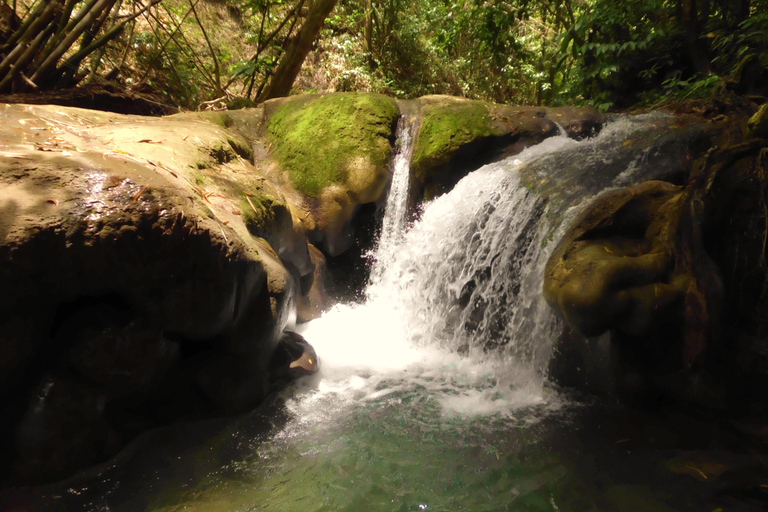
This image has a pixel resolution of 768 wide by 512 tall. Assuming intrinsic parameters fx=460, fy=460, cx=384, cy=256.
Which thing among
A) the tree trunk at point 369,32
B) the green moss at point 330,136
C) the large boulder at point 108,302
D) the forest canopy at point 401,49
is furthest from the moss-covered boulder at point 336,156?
the tree trunk at point 369,32

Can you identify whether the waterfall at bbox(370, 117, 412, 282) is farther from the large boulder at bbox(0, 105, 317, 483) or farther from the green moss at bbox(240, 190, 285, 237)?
the large boulder at bbox(0, 105, 317, 483)

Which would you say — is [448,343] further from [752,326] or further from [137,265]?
[137,265]

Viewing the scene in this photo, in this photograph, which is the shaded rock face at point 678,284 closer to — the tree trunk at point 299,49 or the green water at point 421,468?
the green water at point 421,468

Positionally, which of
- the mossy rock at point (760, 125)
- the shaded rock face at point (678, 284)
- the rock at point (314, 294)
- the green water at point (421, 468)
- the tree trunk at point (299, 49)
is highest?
the tree trunk at point (299, 49)

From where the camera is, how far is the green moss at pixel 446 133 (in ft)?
20.2

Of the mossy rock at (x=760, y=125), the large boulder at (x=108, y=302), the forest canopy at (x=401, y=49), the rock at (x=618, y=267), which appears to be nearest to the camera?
the large boulder at (x=108, y=302)

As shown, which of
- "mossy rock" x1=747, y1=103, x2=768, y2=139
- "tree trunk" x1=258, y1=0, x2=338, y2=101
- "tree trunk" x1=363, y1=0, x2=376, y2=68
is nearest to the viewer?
"mossy rock" x1=747, y1=103, x2=768, y2=139

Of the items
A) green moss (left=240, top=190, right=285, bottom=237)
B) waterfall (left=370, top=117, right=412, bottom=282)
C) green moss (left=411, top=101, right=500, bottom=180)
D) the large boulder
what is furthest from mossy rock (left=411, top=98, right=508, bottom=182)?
the large boulder

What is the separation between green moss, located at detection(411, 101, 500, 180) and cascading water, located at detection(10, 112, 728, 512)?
1.05 feet

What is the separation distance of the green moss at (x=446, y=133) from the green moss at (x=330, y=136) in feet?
1.59

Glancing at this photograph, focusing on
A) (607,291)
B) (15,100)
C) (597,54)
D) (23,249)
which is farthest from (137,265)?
(597,54)

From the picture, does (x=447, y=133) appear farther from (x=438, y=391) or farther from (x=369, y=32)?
(x=369, y=32)

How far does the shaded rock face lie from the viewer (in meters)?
3.19

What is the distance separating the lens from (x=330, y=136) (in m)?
6.38
